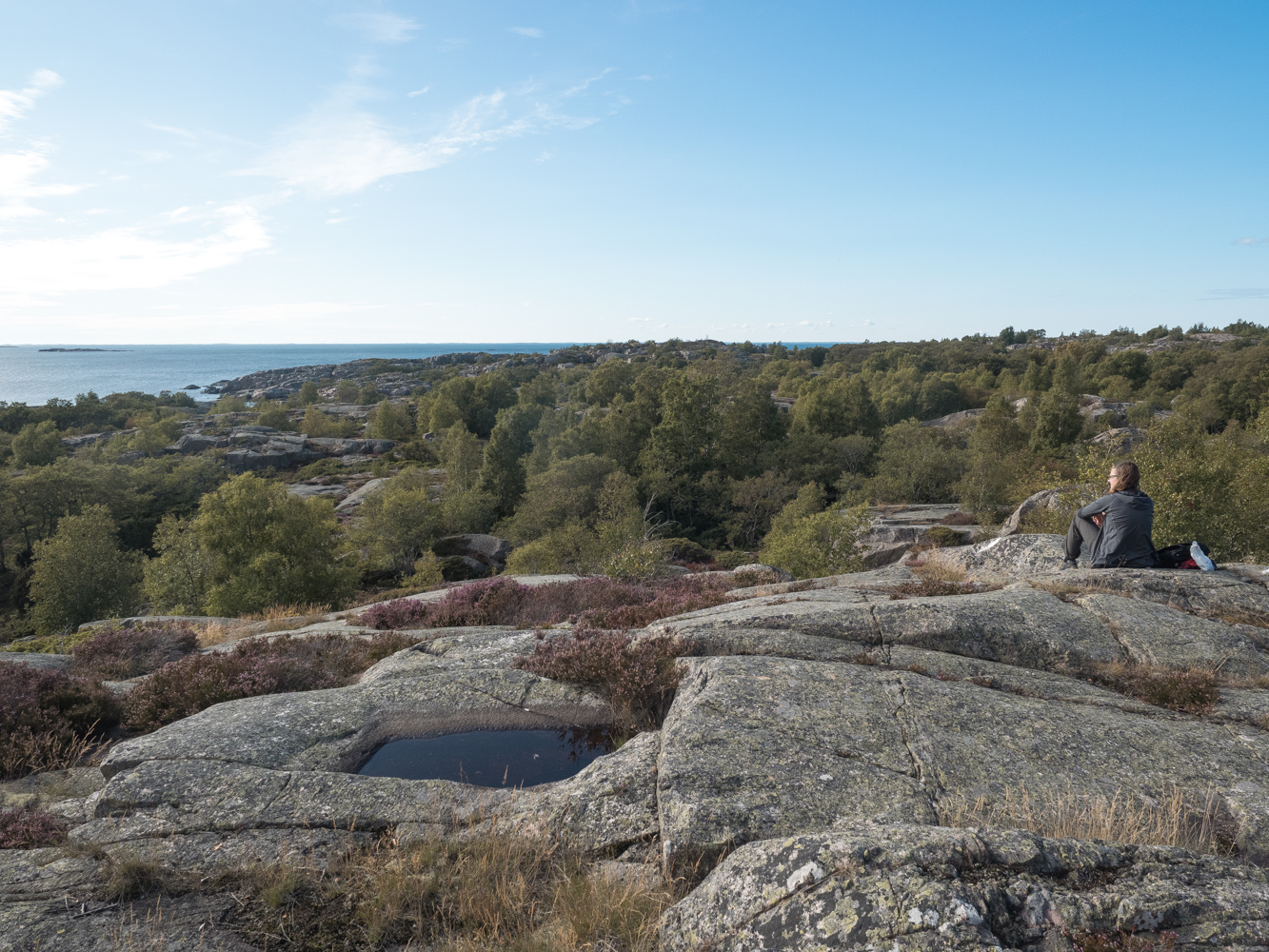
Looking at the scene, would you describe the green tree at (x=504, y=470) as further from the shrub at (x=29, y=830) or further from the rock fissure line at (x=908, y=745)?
the rock fissure line at (x=908, y=745)

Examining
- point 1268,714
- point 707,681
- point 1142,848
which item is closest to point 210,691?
point 707,681

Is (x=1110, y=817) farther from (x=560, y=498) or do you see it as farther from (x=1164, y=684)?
(x=560, y=498)

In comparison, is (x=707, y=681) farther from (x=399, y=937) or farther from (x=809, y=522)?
(x=809, y=522)

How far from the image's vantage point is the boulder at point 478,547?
5444cm

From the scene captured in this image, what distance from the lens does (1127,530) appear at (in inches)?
455

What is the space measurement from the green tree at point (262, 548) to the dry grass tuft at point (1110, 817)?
37125mm

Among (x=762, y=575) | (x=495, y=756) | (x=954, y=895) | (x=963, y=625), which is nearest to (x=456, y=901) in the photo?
(x=495, y=756)

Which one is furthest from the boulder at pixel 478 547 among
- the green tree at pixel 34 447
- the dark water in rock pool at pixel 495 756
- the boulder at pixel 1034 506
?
the green tree at pixel 34 447

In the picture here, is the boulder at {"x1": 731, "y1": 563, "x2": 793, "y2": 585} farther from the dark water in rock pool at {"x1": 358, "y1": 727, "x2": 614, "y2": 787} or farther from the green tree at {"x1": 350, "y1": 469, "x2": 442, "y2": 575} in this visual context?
the green tree at {"x1": 350, "y1": 469, "x2": 442, "y2": 575}

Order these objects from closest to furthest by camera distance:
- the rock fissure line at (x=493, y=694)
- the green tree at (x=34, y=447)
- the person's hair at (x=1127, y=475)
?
the rock fissure line at (x=493, y=694), the person's hair at (x=1127, y=475), the green tree at (x=34, y=447)

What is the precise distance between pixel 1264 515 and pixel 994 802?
30.3m

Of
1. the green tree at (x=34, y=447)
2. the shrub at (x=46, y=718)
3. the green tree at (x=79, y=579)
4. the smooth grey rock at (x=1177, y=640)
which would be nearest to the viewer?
the shrub at (x=46, y=718)

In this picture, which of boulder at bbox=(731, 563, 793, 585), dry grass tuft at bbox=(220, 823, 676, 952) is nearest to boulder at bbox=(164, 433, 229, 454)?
boulder at bbox=(731, 563, 793, 585)

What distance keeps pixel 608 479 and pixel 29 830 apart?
5420 centimetres
